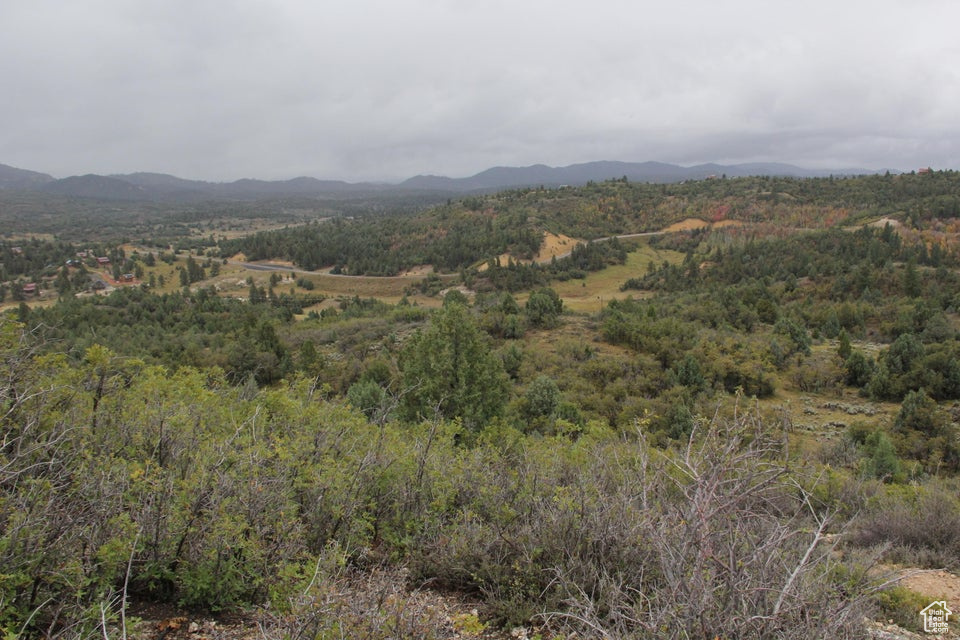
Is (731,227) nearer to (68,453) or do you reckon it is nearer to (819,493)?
(819,493)

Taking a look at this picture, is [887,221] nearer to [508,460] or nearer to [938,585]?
[938,585]

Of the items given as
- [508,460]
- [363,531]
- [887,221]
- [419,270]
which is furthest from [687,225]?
[363,531]

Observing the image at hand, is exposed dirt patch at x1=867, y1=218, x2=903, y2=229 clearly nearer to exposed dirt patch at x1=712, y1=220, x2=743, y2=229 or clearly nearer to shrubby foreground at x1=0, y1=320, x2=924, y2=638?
exposed dirt patch at x1=712, y1=220, x2=743, y2=229

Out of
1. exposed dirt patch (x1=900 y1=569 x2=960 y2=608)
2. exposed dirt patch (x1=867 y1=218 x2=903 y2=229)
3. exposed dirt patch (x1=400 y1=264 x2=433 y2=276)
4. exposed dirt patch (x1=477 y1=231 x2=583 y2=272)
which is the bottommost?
exposed dirt patch (x1=400 y1=264 x2=433 y2=276)

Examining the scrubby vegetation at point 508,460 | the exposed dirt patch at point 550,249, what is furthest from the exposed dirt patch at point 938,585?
the exposed dirt patch at point 550,249

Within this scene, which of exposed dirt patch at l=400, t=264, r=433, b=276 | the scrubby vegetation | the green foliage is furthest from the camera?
exposed dirt patch at l=400, t=264, r=433, b=276

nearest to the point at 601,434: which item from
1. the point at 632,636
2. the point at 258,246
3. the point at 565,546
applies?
the point at 565,546

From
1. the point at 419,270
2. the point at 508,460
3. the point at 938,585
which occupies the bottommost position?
the point at 419,270

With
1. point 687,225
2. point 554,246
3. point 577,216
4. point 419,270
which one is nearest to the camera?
point 554,246

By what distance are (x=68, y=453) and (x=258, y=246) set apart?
4069 inches

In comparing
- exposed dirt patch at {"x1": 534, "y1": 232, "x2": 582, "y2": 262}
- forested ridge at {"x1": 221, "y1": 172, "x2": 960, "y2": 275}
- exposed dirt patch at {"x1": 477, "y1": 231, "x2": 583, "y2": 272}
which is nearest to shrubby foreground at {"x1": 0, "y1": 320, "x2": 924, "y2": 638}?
exposed dirt patch at {"x1": 477, "y1": 231, "x2": 583, "y2": 272}

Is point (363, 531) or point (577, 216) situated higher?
point (577, 216)

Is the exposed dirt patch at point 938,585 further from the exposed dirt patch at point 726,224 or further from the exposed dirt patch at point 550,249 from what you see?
the exposed dirt patch at point 726,224

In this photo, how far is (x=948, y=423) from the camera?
63.2ft
